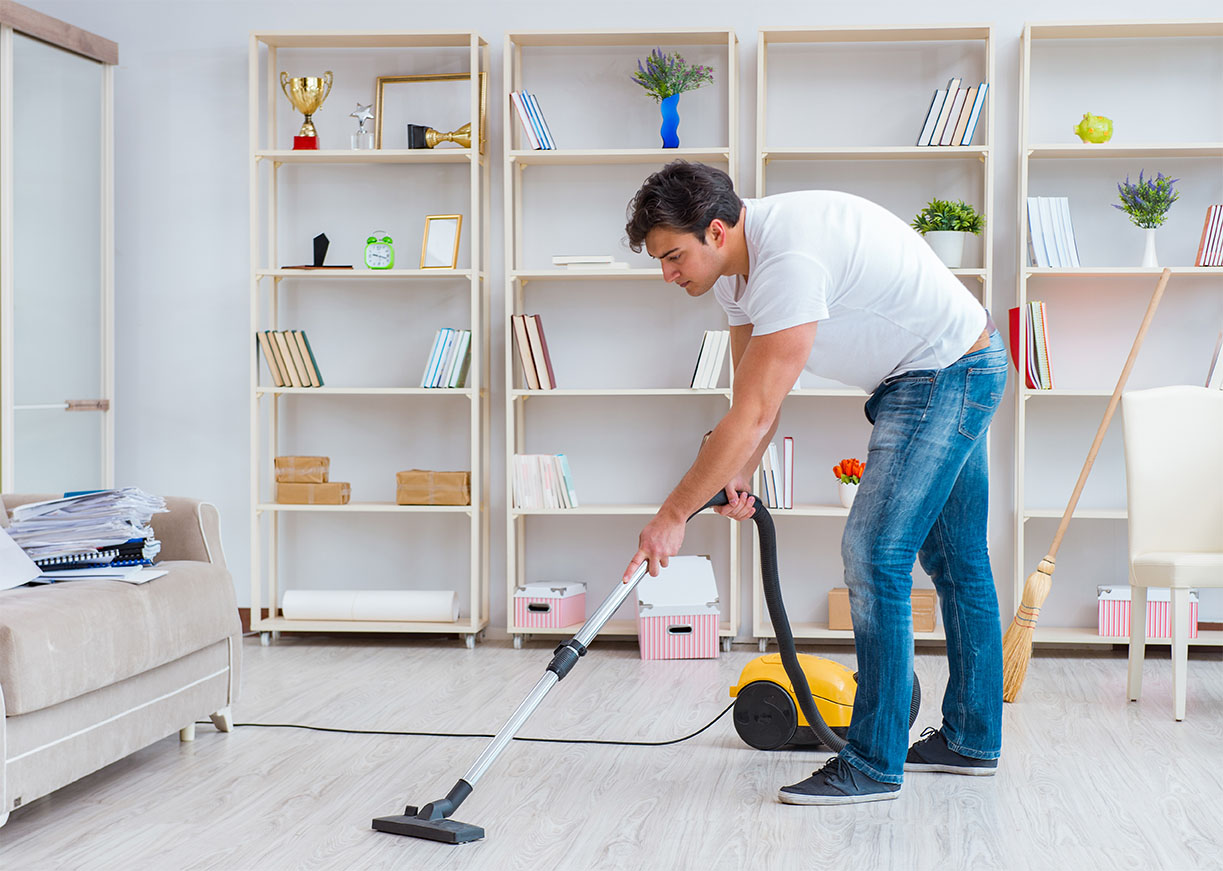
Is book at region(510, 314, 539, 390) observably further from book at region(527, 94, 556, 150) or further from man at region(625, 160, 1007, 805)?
man at region(625, 160, 1007, 805)

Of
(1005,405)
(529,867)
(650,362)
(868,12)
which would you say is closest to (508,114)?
(650,362)

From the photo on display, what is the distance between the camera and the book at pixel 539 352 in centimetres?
385

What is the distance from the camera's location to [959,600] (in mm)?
2369

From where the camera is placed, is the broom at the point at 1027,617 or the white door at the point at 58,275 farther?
the white door at the point at 58,275

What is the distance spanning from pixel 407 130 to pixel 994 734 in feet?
9.23

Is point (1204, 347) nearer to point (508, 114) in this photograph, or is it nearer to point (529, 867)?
point (508, 114)

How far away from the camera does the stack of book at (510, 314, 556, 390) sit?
386 cm

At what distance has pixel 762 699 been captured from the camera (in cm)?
256

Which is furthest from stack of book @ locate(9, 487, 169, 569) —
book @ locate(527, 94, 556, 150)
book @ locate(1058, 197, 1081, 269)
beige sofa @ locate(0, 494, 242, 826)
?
book @ locate(1058, 197, 1081, 269)

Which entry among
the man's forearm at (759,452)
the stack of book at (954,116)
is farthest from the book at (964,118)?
the man's forearm at (759,452)

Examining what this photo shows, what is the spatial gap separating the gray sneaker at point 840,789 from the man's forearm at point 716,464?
617mm

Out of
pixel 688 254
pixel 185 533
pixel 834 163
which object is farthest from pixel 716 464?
pixel 834 163

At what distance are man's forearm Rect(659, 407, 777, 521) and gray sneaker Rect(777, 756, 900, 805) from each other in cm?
62

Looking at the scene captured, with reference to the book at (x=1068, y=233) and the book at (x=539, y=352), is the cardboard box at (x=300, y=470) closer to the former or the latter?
the book at (x=539, y=352)
